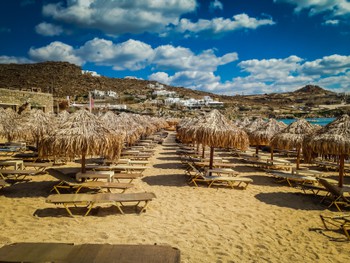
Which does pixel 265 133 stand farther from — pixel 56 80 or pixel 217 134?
pixel 56 80

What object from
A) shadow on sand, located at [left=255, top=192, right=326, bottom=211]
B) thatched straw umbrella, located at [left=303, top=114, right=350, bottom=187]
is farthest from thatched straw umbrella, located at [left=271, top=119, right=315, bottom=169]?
shadow on sand, located at [left=255, top=192, right=326, bottom=211]

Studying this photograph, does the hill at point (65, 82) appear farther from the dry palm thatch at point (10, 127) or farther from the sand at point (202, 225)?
the sand at point (202, 225)

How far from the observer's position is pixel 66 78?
75.5 metres

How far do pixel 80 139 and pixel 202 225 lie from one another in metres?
3.94

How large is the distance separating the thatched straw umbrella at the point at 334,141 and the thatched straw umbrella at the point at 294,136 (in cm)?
190

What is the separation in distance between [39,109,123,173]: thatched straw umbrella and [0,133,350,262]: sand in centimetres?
147

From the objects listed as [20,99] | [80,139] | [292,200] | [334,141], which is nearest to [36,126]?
[80,139]

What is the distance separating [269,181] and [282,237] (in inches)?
197

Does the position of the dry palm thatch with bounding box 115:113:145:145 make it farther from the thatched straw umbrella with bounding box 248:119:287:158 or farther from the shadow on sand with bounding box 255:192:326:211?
the shadow on sand with bounding box 255:192:326:211

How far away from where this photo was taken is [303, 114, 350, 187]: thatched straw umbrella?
264 inches

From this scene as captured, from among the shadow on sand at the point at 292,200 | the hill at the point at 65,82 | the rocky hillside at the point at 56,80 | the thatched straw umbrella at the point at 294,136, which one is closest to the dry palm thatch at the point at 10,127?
the shadow on sand at the point at 292,200

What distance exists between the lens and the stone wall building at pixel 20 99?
24.7m

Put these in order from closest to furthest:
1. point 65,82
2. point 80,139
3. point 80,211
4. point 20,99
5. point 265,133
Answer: point 80,211
point 80,139
point 265,133
point 20,99
point 65,82

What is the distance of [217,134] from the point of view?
326 inches
